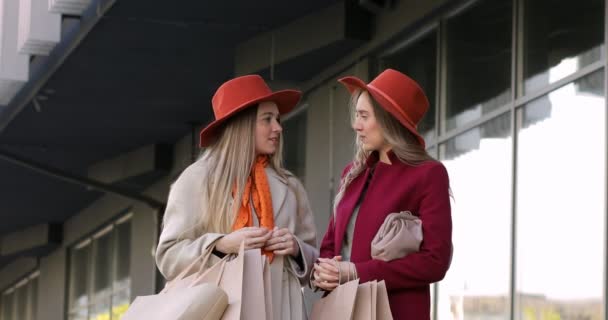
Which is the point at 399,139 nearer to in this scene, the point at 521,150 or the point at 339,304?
the point at 339,304

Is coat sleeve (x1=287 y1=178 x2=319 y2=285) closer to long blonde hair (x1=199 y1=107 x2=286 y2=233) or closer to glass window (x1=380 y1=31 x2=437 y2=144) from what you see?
long blonde hair (x1=199 y1=107 x2=286 y2=233)

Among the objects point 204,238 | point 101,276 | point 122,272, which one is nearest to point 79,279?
point 101,276

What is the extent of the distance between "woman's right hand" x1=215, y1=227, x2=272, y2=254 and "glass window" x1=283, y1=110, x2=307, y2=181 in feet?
32.7

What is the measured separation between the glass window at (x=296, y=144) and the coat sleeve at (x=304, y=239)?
955 cm

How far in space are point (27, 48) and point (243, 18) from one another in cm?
319

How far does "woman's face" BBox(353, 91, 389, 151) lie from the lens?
19.5 feet

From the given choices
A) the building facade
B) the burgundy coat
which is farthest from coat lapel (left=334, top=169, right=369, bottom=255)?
the building facade

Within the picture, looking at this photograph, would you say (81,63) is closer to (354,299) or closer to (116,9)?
(116,9)

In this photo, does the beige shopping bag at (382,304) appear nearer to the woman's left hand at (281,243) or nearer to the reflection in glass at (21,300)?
the woman's left hand at (281,243)

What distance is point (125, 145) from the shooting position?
2133 centimetres

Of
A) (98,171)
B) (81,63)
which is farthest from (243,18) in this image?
(98,171)

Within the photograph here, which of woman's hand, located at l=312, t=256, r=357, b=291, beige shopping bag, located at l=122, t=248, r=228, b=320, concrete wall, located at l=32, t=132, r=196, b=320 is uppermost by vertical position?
concrete wall, located at l=32, t=132, r=196, b=320

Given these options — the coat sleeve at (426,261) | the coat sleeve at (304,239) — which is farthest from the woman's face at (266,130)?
the coat sleeve at (426,261)

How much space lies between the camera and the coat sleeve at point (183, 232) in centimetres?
589
